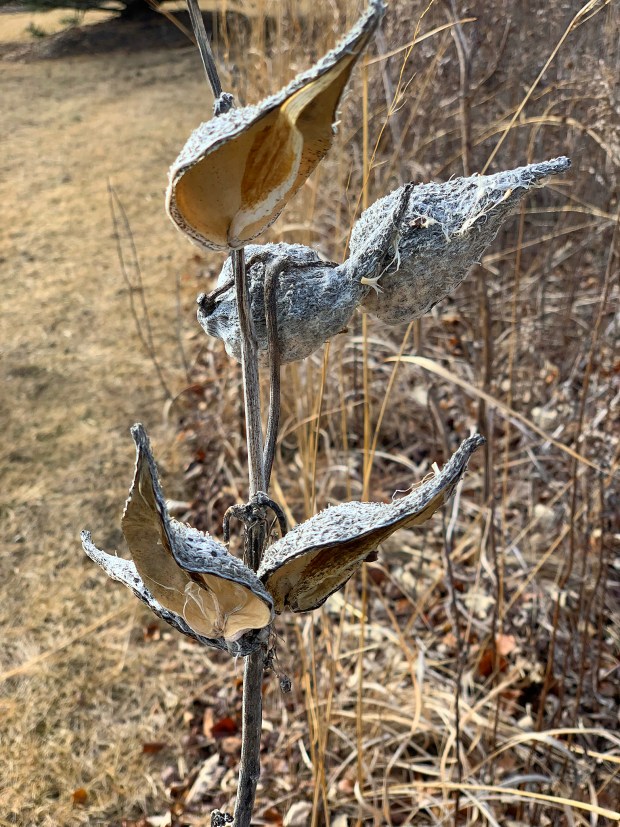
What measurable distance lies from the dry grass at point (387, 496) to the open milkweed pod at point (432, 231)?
0.27 meters

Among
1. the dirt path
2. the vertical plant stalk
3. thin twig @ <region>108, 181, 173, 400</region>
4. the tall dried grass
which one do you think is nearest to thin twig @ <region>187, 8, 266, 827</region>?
the vertical plant stalk

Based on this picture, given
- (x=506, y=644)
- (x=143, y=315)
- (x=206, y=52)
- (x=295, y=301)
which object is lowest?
(x=506, y=644)

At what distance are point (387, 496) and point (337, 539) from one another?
52.0 inches

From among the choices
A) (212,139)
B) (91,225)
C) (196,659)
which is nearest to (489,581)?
(196,659)

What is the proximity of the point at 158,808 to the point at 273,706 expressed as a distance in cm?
26

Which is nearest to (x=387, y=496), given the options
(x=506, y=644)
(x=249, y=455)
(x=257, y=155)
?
(x=506, y=644)

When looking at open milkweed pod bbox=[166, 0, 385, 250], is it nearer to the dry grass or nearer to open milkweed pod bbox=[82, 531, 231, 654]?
open milkweed pod bbox=[82, 531, 231, 654]

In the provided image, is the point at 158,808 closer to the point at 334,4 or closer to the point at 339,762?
the point at 339,762

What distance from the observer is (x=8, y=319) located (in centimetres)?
257

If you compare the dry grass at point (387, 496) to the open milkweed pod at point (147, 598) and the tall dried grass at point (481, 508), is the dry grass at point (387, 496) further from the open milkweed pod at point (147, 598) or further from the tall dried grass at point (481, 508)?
the open milkweed pod at point (147, 598)

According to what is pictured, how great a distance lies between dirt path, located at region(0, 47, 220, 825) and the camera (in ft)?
4.22

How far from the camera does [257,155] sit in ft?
1.01

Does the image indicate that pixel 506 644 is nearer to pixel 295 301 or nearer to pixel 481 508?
pixel 481 508

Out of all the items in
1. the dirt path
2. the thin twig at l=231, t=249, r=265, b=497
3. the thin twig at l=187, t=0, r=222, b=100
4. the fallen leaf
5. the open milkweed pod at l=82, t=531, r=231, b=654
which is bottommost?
the fallen leaf
